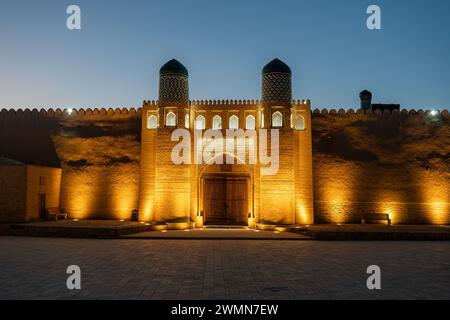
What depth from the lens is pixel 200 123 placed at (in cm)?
1709

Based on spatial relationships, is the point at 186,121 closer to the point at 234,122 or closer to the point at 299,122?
the point at 234,122

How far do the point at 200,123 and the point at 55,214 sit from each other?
22.8ft

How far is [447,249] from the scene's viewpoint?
35.9 feet

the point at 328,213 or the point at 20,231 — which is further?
the point at 328,213

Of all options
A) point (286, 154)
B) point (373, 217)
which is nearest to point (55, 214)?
point (286, 154)

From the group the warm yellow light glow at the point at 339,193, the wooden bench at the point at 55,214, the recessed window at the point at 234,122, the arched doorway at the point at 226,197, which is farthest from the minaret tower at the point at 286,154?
the wooden bench at the point at 55,214

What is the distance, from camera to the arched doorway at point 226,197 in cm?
1756

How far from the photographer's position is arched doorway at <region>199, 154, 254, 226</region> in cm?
1756

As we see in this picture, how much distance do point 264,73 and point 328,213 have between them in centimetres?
629

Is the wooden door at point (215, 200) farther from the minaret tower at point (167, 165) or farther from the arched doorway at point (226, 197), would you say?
the minaret tower at point (167, 165)
